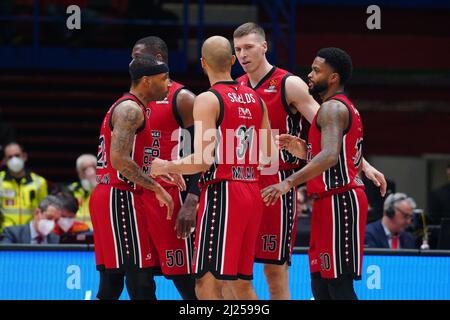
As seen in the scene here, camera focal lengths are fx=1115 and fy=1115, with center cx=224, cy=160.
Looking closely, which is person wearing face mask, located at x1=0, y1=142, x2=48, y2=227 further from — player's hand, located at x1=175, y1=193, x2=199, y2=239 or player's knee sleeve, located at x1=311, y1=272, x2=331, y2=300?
player's knee sleeve, located at x1=311, y1=272, x2=331, y2=300

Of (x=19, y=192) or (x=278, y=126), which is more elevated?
(x=278, y=126)

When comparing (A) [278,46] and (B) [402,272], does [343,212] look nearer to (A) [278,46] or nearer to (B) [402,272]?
(B) [402,272]

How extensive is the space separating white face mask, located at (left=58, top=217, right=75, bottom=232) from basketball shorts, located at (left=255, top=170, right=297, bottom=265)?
11.9 feet

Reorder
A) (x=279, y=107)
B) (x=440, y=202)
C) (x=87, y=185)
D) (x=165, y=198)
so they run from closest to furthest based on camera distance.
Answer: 1. (x=165, y=198)
2. (x=279, y=107)
3. (x=87, y=185)
4. (x=440, y=202)

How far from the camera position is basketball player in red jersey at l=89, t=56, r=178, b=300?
7789 mm

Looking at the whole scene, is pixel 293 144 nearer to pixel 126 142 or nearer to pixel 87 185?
pixel 126 142

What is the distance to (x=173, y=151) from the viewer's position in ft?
27.0

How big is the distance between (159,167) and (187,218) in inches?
23.1

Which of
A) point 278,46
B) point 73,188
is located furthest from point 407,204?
point 278,46

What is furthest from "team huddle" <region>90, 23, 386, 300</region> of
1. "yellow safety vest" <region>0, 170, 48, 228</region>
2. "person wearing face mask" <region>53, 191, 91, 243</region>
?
"yellow safety vest" <region>0, 170, 48, 228</region>

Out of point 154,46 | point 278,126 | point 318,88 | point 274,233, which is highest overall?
point 154,46

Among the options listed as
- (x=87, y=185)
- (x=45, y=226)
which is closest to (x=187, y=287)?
A: (x=45, y=226)

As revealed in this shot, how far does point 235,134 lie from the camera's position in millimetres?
7484

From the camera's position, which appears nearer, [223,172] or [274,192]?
[274,192]
